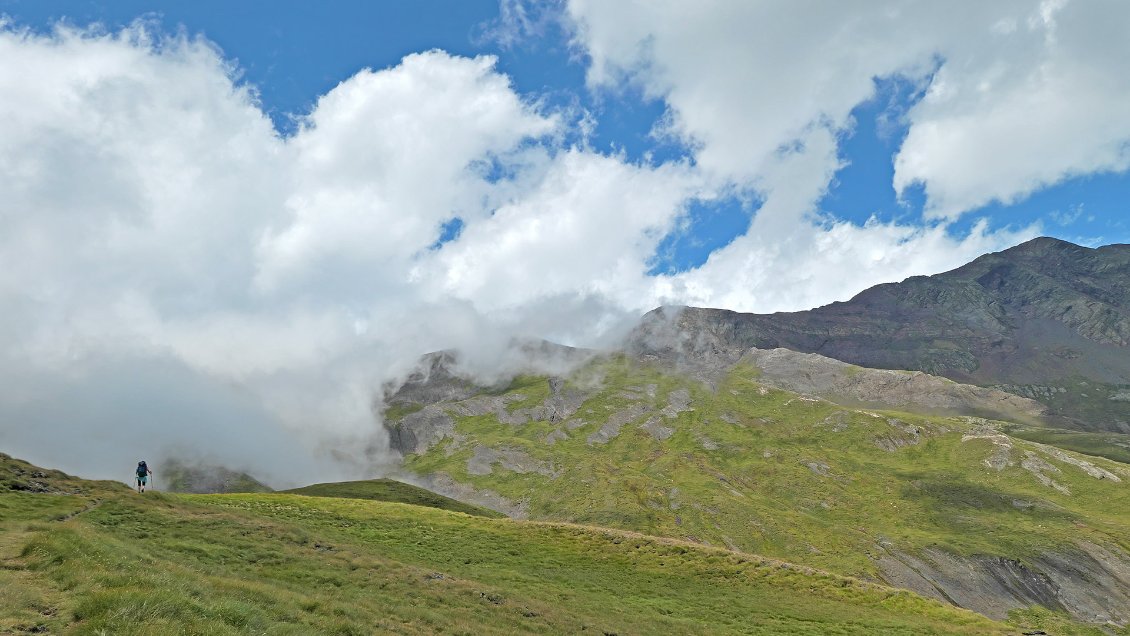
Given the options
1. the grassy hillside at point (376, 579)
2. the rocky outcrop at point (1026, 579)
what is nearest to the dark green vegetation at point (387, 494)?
the grassy hillside at point (376, 579)

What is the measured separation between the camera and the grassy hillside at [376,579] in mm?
19375

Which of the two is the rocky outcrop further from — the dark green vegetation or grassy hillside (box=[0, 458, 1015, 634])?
grassy hillside (box=[0, 458, 1015, 634])

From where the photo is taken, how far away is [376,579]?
3688 centimetres

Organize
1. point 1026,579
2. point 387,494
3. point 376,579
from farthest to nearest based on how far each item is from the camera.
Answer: point 387,494 < point 1026,579 < point 376,579

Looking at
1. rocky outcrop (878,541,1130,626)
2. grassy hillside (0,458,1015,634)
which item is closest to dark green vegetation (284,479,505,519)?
grassy hillside (0,458,1015,634)

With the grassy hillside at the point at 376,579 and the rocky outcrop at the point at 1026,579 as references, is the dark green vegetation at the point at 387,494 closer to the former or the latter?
the grassy hillside at the point at 376,579

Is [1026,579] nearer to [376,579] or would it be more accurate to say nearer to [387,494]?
[387,494]

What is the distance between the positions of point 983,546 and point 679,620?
184970 mm

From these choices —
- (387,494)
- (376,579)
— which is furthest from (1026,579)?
(376,579)

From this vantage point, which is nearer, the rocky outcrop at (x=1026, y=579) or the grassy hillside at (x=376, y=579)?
the grassy hillside at (x=376, y=579)

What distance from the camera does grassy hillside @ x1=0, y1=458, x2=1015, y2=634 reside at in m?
19.4

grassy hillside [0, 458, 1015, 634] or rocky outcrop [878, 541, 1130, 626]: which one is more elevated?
grassy hillside [0, 458, 1015, 634]

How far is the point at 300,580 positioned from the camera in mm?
34938

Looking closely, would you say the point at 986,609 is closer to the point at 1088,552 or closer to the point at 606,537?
the point at 1088,552
